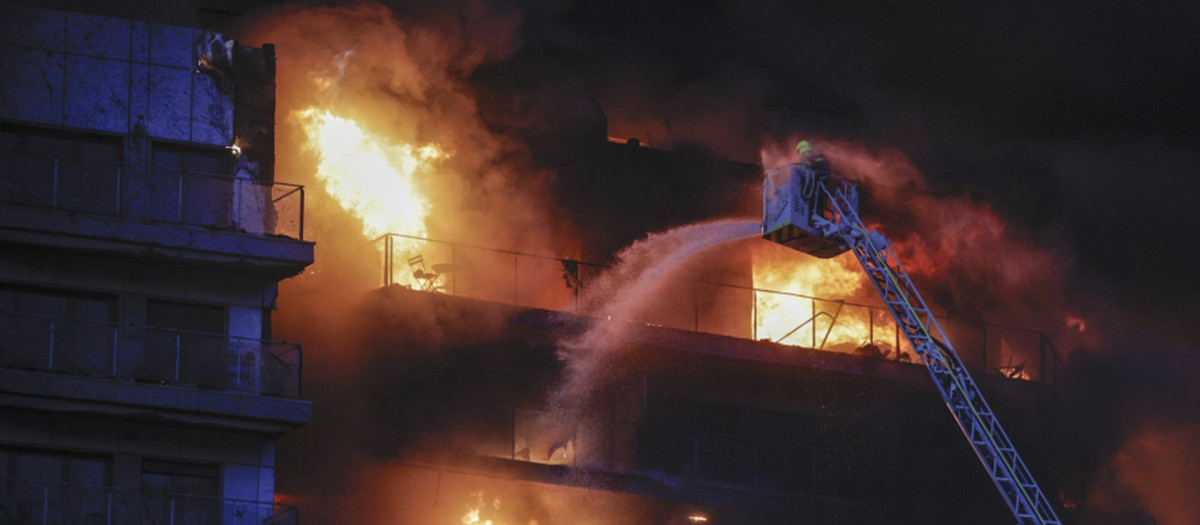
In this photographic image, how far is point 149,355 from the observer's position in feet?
127

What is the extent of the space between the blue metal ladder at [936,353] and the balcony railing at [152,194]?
10273 mm

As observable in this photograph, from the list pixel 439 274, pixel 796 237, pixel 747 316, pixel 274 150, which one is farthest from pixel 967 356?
pixel 274 150

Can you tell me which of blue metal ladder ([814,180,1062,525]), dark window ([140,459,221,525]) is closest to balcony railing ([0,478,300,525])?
dark window ([140,459,221,525])

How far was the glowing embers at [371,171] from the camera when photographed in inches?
1761

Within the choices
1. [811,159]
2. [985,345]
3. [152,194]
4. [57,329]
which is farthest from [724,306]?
[57,329]

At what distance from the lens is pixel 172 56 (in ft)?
133

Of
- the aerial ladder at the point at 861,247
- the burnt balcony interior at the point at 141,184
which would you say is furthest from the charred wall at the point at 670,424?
the aerial ladder at the point at 861,247

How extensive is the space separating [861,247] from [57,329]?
50.9ft

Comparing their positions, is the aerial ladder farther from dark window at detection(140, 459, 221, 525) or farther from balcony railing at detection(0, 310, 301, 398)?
dark window at detection(140, 459, 221, 525)

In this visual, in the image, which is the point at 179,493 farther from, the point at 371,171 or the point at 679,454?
the point at 679,454

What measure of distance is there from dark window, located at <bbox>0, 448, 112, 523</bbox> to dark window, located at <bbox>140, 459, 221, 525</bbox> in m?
0.73

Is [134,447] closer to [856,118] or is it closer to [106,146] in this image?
[106,146]

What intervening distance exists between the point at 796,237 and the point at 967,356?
10.3m

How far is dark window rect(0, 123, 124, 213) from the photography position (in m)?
38.6
